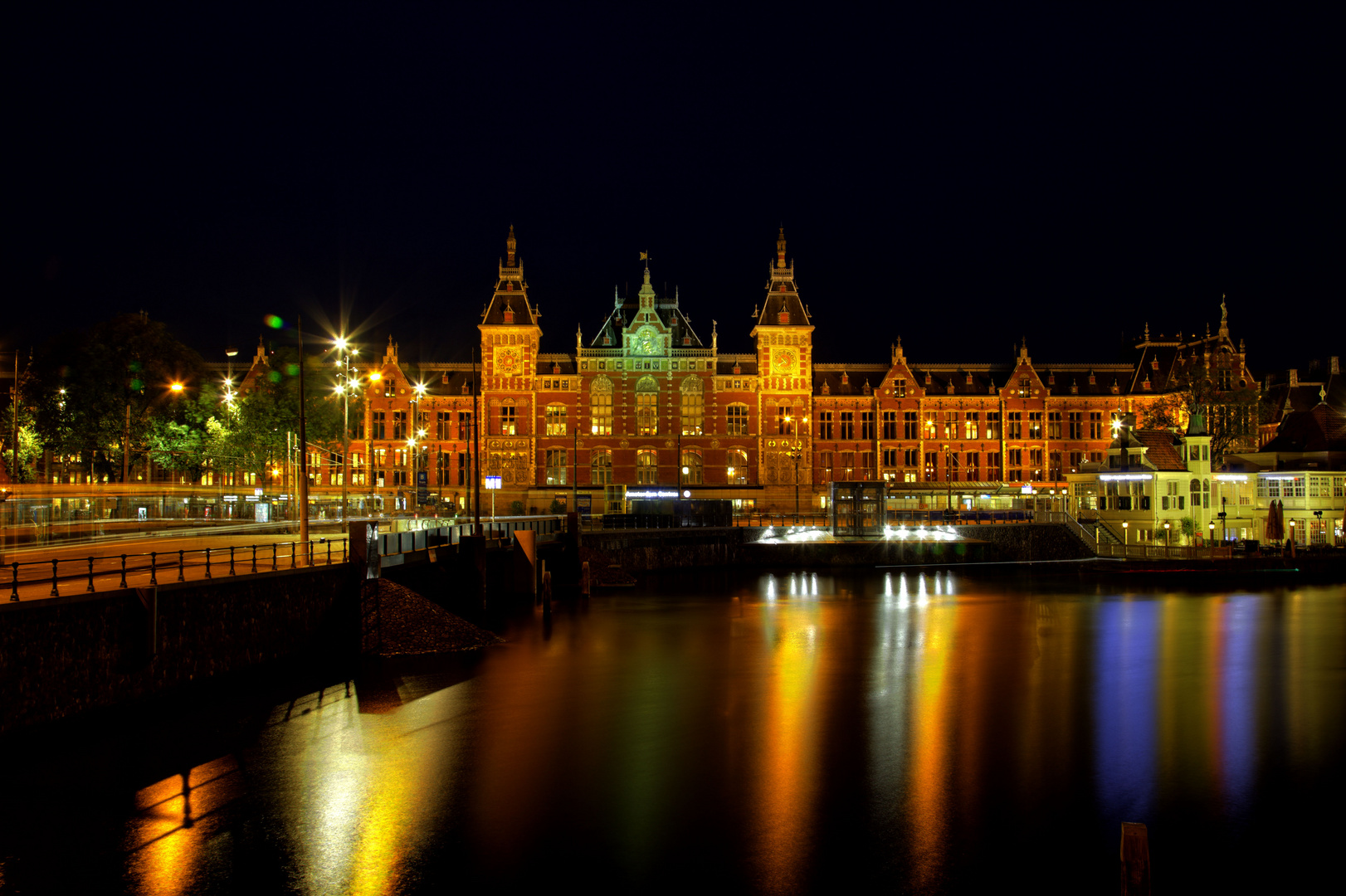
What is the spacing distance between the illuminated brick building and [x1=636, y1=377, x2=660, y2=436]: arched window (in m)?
0.10

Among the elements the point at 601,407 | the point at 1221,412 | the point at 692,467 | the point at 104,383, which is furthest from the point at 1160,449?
the point at 104,383

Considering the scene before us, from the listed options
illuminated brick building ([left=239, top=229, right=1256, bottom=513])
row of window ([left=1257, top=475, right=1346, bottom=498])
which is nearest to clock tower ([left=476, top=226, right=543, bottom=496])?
illuminated brick building ([left=239, top=229, right=1256, bottom=513])

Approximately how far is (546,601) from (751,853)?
2890 cm

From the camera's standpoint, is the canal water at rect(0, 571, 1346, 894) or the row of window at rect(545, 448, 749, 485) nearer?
the canal water at rect(0, 571, 1346, 894)

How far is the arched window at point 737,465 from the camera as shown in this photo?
8556 cm

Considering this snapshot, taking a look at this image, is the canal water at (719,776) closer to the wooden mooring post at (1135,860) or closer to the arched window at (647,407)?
the wooden mooring post at (1135,860)

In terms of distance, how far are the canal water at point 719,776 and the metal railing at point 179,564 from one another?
12.1 ft

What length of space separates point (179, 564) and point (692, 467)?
199 ft

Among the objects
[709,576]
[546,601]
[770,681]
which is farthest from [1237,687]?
[709,576]

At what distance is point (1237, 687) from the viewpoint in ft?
110

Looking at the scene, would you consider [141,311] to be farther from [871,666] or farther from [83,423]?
[871,666]

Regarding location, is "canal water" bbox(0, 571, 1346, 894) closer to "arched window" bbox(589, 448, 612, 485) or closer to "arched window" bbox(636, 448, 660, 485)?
"arched window" bbox(589, 448, 612, 485)

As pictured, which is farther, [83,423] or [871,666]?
[83,423]

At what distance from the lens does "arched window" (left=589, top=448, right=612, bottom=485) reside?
8500 cm
